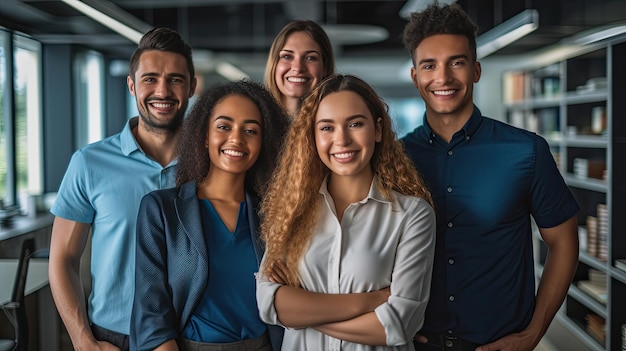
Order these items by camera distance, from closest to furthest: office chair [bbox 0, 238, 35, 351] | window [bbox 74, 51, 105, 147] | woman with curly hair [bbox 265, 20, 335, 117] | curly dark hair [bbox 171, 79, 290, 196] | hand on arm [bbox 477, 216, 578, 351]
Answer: curly dark hair [bbox 171, 79, 290, 196] → hand on arm [bbox 477, 216, 578, 351] → woman with curly hair [bbox 265, 20, 335, 117] → office chair [bbox 0, 238, 35, 351] → window [bbox 74, 51, 105, 147]

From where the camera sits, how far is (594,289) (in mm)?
4535

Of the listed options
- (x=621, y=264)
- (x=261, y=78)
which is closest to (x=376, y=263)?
(x=621, y=264)

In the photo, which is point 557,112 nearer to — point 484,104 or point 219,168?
point 484,104

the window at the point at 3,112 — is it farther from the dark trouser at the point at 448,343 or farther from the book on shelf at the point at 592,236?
the book on shelf at the point at 592,236

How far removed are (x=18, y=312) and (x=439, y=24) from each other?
2010mm

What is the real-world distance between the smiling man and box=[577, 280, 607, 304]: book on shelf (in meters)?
2.72

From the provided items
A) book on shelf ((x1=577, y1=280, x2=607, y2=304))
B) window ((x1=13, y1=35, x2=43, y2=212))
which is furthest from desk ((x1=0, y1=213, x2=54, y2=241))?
book on shelf ((x1=577, y1=280, x2=607, y2=304))

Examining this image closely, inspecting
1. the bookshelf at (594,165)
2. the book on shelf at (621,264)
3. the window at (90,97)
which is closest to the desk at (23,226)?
the window at (90,97)

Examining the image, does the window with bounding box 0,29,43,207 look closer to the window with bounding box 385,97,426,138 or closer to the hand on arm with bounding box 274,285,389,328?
the hand on arm with bounding box 274,285,389,328

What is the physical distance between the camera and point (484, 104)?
9.44 m

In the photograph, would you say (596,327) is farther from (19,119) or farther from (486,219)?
(19,119)

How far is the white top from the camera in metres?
1.61

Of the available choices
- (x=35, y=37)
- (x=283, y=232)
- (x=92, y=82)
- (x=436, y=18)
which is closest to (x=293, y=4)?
(x=92, y=82)

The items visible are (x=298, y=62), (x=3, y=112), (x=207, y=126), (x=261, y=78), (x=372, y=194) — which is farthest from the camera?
(x=261, y=78)
